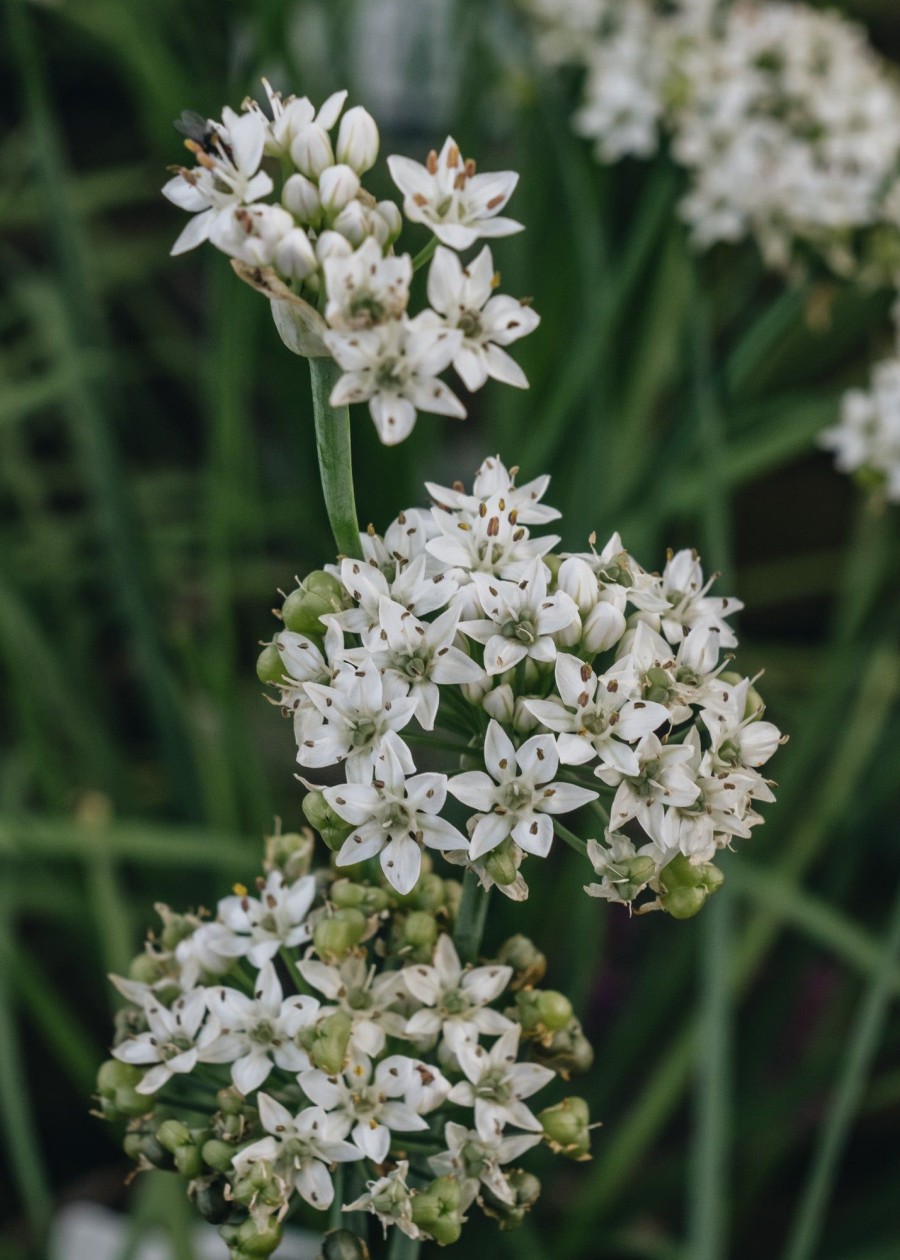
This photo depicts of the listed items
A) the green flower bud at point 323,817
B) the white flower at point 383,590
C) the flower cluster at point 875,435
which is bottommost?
the green flower bud at point 323,817

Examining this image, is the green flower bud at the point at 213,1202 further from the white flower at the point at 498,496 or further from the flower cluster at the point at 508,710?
the white flower at the point at 498,496

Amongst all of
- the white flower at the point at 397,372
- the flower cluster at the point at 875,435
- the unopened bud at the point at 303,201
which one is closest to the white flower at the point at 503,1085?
the white flower at the point at 397,372

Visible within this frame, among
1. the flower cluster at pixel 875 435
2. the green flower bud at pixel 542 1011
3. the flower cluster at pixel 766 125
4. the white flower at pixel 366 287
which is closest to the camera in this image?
the white flower at pixel 366 287

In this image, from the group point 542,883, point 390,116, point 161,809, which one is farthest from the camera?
point 390,116

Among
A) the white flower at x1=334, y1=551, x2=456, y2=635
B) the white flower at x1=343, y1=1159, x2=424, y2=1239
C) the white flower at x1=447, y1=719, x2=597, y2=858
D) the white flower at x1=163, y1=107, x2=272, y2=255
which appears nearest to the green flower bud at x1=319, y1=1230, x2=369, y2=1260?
the white flower at x1=343, y1=1159, x2=424, y2=1239

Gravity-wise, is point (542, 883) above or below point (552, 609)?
above

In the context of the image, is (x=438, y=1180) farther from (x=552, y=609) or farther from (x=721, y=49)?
(x=721, y=49)

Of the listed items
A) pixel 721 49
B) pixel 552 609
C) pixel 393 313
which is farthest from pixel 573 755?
pixel 721 49
